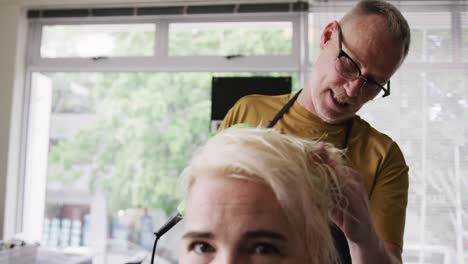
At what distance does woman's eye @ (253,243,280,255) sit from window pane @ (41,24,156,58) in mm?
2807

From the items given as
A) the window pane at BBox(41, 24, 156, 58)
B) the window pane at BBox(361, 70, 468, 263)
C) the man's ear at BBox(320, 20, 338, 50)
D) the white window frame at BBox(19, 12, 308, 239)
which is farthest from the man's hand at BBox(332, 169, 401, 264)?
the window pane at BBox(41, 24, 156, 58)

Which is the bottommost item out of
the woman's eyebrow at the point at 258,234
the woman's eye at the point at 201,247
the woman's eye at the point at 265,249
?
the woman's eye at the point at 201,247

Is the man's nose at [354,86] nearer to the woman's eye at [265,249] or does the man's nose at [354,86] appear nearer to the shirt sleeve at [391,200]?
the shirt sleeve at [391,200]

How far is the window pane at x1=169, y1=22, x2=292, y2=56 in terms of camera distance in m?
3.04

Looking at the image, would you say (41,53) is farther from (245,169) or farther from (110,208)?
(245,169)

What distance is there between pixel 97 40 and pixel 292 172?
9.95 ft

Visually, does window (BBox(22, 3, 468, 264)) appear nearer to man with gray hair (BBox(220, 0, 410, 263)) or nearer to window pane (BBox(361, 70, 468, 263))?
window pane (BBox(361, 70, 468, 263))

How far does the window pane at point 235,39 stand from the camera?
3043 millimetres

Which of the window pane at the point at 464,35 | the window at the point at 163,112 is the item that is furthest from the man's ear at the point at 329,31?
the window pane at the point at 464,35

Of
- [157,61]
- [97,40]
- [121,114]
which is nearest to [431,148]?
[157,61]

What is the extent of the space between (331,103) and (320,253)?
1.60ft

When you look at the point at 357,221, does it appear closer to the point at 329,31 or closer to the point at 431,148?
the point at 329,31

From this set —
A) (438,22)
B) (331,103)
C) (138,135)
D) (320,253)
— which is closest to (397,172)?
(331,103)

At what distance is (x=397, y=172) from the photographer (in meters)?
1.05
